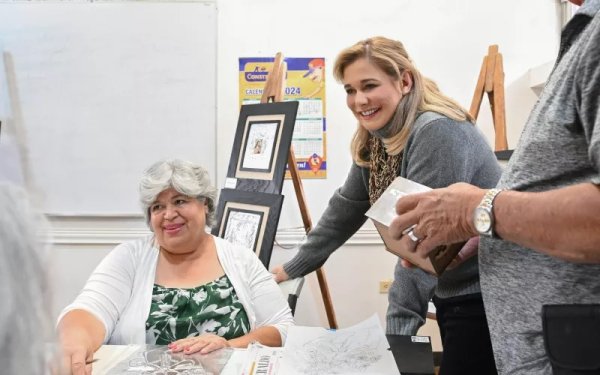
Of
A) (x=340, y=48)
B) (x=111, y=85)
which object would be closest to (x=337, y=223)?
(x=340, y=48)

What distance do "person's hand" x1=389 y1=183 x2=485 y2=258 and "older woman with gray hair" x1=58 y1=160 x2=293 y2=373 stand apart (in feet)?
2.57

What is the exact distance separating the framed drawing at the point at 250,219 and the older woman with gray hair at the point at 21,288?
1822 mm

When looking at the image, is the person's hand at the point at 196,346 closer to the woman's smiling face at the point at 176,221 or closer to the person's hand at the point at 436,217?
the woman's smiling face at the point at 176,221

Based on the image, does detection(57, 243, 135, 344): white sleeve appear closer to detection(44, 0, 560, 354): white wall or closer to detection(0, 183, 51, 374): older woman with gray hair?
detection(0, 183, 51, 374): older woman with gray hair

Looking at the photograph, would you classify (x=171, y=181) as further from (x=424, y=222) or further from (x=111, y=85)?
(x=111, y=85)

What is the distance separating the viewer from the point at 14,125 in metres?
0.26

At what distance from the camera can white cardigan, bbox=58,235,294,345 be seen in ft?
4.96

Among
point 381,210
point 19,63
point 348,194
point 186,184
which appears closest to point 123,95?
point 19,63

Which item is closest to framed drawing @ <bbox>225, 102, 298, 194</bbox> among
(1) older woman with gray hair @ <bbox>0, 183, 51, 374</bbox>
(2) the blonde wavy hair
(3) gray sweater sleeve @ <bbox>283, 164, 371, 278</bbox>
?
(3) gray sweater sleeve @ <bbox>283, 164, 371, 278</bbox>

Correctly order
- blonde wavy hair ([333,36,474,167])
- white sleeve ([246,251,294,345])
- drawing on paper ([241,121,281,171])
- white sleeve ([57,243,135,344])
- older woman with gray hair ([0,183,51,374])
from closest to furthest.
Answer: older woman with gray hair ([0,183,51,374]), blonde wavy hair ([333,36,474,167]), white sleeve ([57,243,135,344]), white sleeve ([246,251,294,345]), drawing on paper ([241,121,281,171])

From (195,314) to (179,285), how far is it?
0.12 metres

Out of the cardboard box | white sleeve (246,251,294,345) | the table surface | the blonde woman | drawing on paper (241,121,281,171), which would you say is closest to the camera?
the cardboard box

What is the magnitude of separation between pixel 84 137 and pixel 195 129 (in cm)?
69

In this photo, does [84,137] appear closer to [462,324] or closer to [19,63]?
[19,63]
